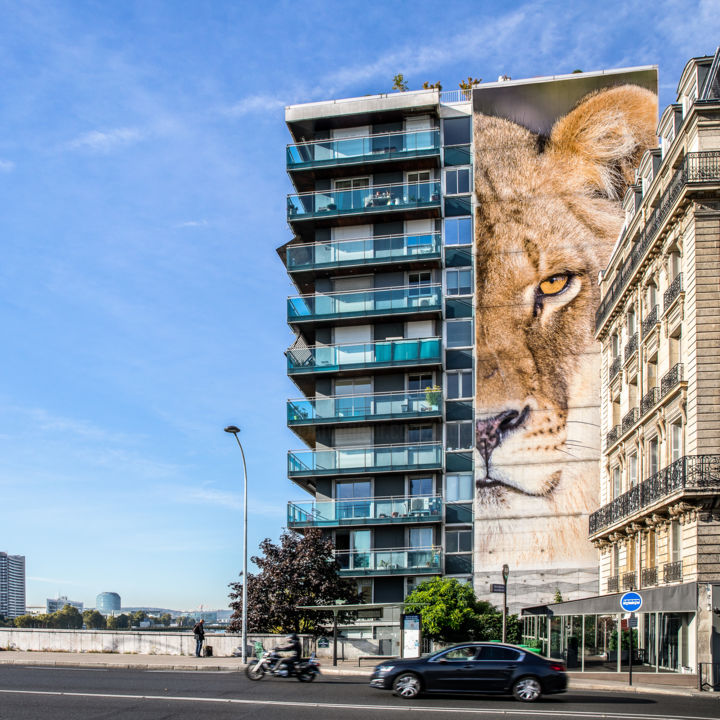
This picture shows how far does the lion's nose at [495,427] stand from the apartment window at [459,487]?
151 centimetres

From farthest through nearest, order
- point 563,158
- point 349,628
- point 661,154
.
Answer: point 563,158, point 349,628, point 661,154

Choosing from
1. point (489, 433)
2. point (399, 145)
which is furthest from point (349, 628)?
point (399, 145)

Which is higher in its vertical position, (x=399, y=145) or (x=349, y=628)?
(x=399, y=145)

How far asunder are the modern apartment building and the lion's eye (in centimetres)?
1046

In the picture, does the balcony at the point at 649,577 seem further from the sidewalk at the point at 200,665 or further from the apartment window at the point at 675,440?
the sidewalk at the point at 200,665

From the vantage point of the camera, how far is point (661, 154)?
44.4 metres

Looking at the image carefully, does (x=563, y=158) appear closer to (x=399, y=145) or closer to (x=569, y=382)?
(x=399, y=145)

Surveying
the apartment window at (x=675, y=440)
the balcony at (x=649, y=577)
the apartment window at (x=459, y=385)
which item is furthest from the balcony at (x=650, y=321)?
the apartment window at (x=459, y=385)

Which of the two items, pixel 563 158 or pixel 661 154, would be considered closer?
pixel 661 154

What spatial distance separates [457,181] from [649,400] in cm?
2291

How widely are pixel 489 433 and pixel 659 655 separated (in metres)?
21.1

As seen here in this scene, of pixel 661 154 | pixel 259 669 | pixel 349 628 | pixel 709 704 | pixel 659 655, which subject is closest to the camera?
pixel 709 704

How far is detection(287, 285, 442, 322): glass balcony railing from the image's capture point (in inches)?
2251

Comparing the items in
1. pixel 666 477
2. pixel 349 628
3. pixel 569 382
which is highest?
pixel 569 382
